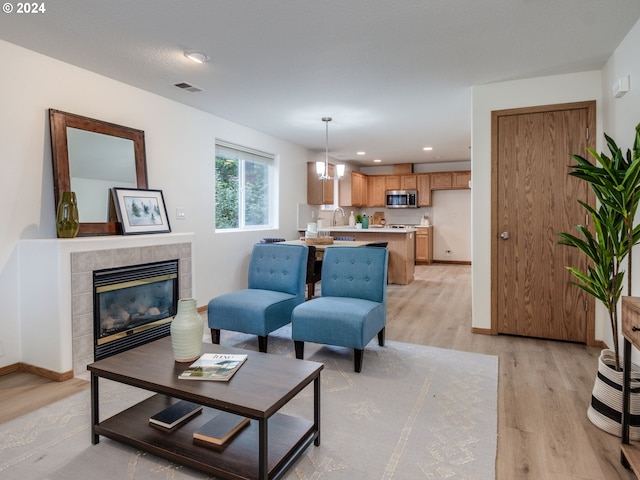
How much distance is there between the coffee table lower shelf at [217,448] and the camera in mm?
1628

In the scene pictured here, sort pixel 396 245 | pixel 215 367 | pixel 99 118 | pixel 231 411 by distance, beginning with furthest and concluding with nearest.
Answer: pixel 396 245
pixel 99 118
pixel 215 367
pixel 231 411

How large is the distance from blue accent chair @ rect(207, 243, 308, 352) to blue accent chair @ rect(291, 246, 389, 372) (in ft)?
0.83

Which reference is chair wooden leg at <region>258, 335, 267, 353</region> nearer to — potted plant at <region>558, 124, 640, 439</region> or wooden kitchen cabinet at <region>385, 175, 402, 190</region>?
potted plant at <region>558, 124, 640, 439</region>

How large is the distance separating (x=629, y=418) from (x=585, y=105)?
278 centimetres

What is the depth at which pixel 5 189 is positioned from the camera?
287cm

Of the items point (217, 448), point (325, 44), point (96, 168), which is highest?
point (325, 44)

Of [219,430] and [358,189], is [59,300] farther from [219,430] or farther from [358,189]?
[358,189]

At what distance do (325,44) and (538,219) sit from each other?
2480 millimetres

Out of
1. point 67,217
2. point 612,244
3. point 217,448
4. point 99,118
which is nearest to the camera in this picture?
point 217,448

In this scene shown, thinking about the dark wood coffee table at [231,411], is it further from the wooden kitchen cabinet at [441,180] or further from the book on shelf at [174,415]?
the wooden kitchen cabinet at [441,180]

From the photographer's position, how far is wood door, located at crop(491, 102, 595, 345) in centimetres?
350

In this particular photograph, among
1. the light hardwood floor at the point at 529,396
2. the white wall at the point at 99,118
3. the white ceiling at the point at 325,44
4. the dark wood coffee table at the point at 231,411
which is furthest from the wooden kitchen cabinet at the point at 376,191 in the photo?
the dark wood coffee table at the point at 231,411

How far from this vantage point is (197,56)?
308 centimetres

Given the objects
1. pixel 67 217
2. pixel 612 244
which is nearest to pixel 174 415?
pixel 67 217
